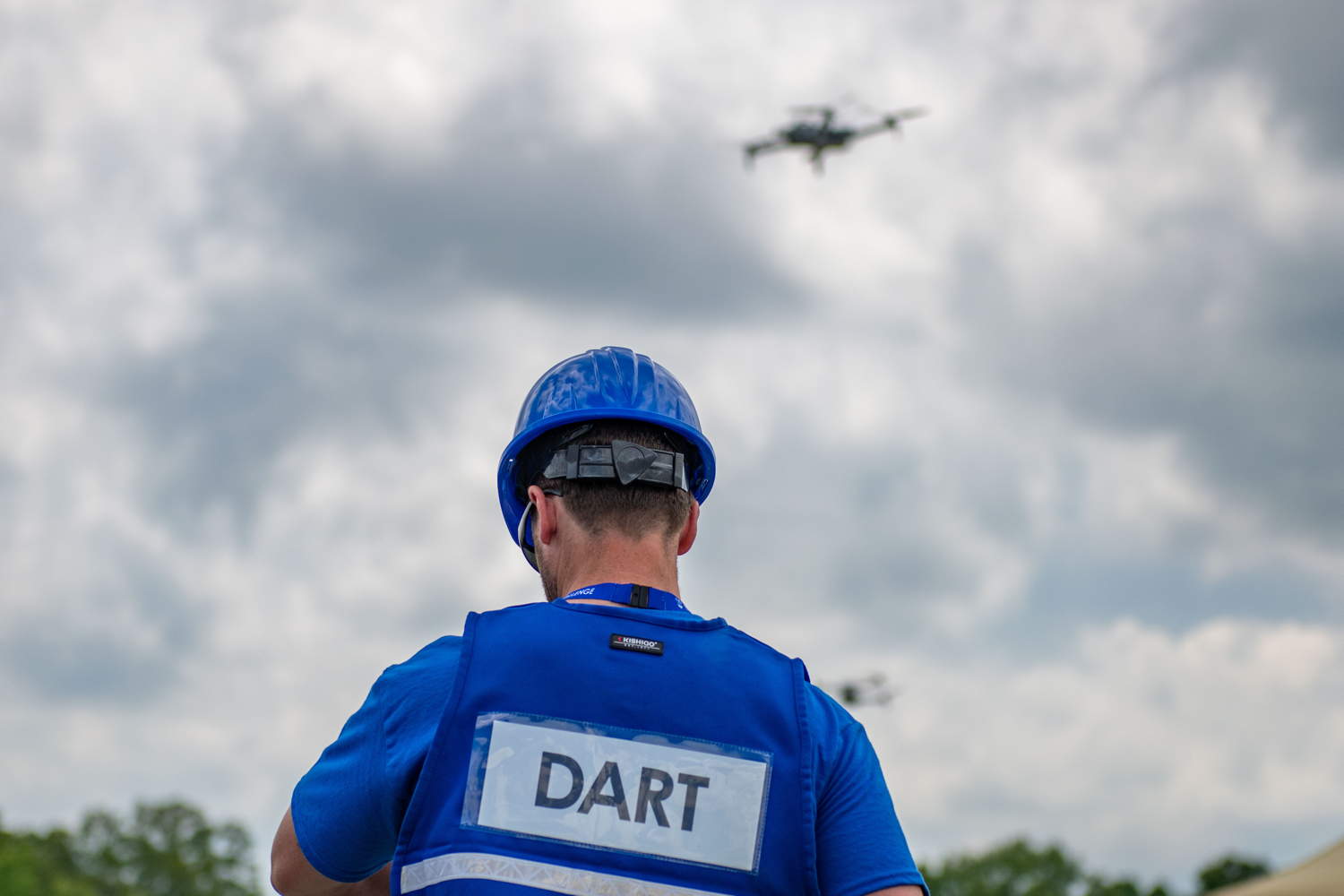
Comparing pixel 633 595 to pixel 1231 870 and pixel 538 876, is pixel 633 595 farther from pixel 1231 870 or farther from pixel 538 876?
pixel 1231 870

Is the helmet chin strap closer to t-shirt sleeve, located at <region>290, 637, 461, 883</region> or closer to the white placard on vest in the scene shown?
t-shirt sleeve, located at <region>290, 637, 461, 883</region>

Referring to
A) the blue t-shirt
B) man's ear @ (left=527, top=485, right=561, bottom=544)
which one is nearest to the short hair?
man's ear @ (left=527, top=485, right=561, bottom=544)

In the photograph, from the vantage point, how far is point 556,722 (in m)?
4.09

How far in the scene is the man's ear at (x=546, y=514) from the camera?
4.55 metres

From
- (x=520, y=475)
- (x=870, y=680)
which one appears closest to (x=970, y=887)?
(x=870, y=680)

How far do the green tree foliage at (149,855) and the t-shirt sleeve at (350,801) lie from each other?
91785mm

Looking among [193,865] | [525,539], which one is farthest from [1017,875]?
[525,539]

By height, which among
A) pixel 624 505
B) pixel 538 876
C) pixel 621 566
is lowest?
pixel 538 876

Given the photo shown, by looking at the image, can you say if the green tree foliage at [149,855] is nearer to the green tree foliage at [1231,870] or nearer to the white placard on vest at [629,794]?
the green tree foliage at [1231,870]

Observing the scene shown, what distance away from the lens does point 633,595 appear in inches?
169

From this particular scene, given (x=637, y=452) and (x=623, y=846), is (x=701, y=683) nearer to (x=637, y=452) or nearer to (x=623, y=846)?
(x=623, y=846)

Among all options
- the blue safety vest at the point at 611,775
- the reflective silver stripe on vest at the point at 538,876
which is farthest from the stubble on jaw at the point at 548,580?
the reflective silver stripe on vest at the point at 538,876

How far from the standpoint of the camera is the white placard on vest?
4.04 m

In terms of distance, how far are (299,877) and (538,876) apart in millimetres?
846
